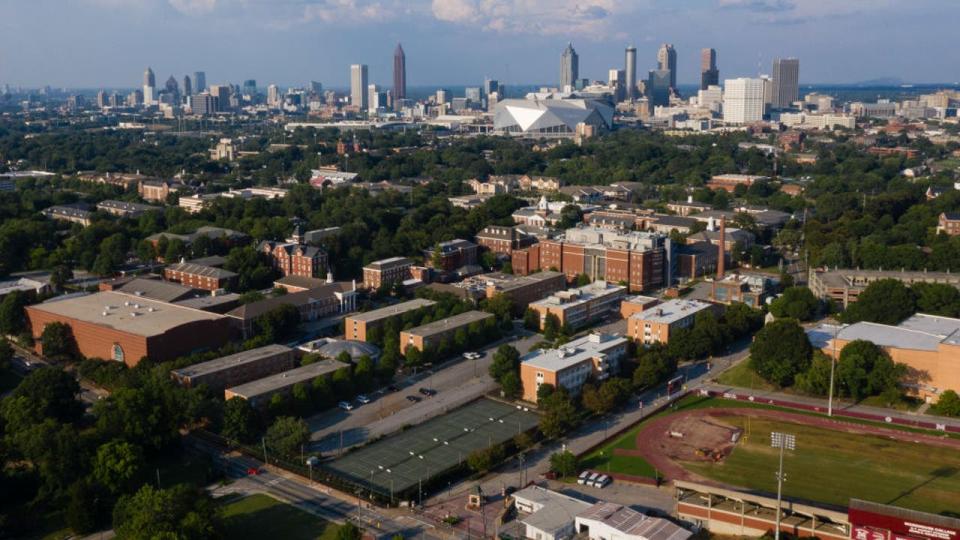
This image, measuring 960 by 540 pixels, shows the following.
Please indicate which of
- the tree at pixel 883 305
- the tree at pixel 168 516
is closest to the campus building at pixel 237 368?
the tree at pixel 168 516

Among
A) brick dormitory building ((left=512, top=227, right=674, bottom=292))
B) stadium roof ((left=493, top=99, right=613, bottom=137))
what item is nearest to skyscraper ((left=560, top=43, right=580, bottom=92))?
stadium roof ((left=493, top=99, right=613, bottom=137))

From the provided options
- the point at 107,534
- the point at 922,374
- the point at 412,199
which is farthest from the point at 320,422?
the point at 412,199

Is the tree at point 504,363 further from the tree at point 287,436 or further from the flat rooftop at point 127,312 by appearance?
the flat rooftop at point 127,312

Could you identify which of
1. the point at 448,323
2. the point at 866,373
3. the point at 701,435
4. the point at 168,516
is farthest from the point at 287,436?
the point at 866,373

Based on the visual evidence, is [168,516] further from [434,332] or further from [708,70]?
[708,70]

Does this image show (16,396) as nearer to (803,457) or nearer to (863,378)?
(803,457)

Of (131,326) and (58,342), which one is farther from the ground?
(131,326)
